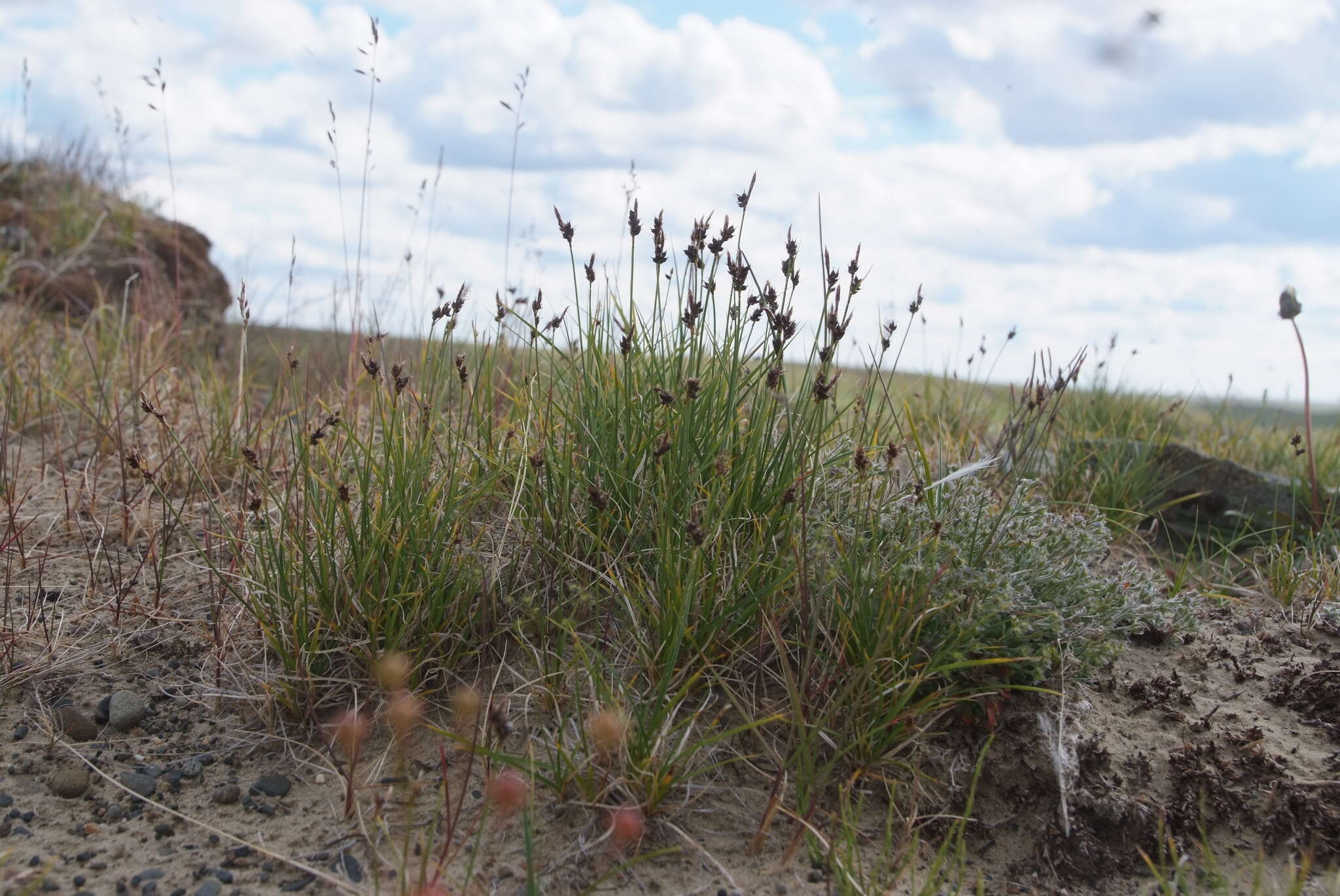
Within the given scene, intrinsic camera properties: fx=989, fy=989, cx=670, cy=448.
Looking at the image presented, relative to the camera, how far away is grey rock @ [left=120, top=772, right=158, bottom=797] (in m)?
2.43

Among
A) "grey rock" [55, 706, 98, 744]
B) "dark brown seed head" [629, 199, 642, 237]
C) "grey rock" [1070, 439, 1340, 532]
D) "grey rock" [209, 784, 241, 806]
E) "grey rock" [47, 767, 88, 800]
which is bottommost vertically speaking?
"grey rock" [47, 767, 88, 800]

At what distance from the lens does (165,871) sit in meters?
2.15

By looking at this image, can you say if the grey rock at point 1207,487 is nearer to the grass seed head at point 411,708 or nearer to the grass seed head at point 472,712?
the grass seed head at point 472,712

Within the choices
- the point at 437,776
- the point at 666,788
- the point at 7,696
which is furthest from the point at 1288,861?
the point at 7,696

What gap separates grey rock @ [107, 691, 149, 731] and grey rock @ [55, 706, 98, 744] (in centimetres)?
5

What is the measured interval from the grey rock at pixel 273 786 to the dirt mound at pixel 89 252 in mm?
5453

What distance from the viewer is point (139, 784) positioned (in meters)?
2.43

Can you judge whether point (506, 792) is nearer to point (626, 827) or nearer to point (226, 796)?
point (626, 827)

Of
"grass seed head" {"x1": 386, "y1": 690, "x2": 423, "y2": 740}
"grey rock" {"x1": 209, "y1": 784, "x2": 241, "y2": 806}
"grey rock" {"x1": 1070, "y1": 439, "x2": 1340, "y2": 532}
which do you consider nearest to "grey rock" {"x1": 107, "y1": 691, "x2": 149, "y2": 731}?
"grey rock" {"x1": 209, "y1": 784, "x2": 241, "y2": 806}

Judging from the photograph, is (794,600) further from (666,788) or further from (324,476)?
(324,476)

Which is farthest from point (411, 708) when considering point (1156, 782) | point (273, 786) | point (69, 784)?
point (1156, 782)

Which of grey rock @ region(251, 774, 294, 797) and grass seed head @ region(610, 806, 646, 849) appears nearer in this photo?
grass seed head @ region(610, 806, 646, 849)

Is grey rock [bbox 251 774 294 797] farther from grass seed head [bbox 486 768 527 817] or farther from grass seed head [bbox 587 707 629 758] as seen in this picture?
grass seed head [bbox 587 707 629 758]

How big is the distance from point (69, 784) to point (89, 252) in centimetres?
753
